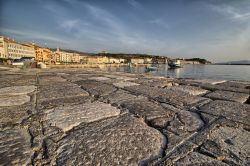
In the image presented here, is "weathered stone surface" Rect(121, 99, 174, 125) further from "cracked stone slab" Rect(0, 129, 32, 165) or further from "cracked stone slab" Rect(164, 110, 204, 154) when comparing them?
"cracked stone slab" Rect(0, 129, 32, 165)

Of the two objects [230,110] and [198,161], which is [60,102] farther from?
[230,110]

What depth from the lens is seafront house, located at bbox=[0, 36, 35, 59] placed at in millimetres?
60606

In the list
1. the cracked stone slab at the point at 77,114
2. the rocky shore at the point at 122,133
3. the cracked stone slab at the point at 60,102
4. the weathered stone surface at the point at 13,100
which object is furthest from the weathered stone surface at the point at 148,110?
the weathered stone surface at the point at 13,100

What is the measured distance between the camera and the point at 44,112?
133 cm

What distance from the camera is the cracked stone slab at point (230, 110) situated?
1.27 m

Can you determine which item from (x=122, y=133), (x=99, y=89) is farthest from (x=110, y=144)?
(x=99, y=89)

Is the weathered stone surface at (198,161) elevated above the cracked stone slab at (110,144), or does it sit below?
below

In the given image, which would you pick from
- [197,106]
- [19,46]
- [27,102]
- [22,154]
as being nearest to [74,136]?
[22,154]

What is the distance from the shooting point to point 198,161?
30.2 inches

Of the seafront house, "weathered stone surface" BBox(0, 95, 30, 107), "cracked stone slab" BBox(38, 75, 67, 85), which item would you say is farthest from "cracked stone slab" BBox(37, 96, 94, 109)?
the seafront house

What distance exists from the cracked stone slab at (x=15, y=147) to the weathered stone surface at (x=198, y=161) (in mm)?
686

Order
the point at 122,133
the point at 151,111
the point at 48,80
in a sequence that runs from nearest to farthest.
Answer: the point at 122,133
the point at 151,111
the point at 48,80

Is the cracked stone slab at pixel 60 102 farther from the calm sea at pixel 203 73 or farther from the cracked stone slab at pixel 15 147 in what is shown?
the calm sea at pixel 203 73

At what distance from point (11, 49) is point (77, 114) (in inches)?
3182
